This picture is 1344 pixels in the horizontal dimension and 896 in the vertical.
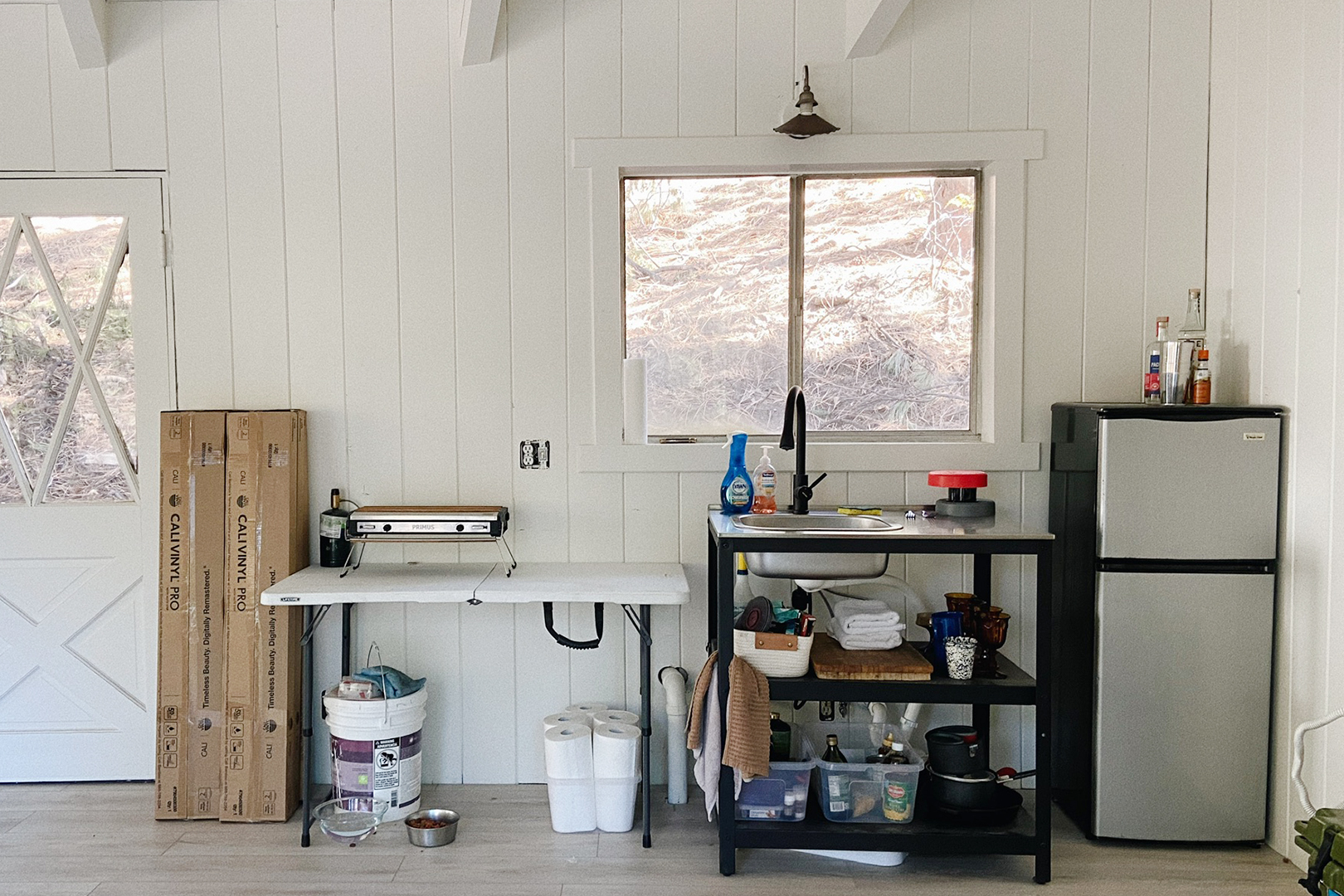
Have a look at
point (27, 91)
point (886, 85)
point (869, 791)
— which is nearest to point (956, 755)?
point (869, 791)

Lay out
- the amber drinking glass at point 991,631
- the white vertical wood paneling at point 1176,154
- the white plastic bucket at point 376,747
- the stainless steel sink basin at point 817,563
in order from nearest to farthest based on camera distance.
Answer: the stainless steel sink basin at point 817,563, the amber drinking glass at point 991,631, the white plastic bucket at point 376,747, the white vertical wood paneling at point 1176,154

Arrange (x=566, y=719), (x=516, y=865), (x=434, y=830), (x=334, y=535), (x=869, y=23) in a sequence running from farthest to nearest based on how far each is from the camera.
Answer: (x=334, y=535) → (x=566, y=719) → (x=869, y=23) → (x=434, y=830) → (x=516, y=865)

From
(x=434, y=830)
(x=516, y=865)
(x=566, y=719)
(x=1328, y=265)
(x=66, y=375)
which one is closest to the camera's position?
(x=1328, y=265)

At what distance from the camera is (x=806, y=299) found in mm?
3279

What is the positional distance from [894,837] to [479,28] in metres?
2.68

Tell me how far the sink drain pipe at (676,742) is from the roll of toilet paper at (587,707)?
240 mm

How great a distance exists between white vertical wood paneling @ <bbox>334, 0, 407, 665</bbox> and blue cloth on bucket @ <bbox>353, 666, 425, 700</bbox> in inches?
8.4

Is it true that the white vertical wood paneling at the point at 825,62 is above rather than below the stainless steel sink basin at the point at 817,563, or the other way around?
above

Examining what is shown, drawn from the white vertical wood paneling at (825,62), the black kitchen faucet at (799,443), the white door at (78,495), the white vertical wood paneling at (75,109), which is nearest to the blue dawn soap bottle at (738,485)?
the black kitchen faucet at (799,443)

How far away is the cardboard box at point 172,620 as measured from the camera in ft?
9.93

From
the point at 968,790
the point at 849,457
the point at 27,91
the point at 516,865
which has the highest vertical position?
the point at 27,91

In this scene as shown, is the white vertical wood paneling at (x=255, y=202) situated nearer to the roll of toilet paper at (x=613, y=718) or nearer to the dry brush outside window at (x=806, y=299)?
the dry brush outside window at (x=806, y=299)

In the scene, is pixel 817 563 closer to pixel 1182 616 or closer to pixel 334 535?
pixel 1182 616

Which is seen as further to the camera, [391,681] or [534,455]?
[534,455]
